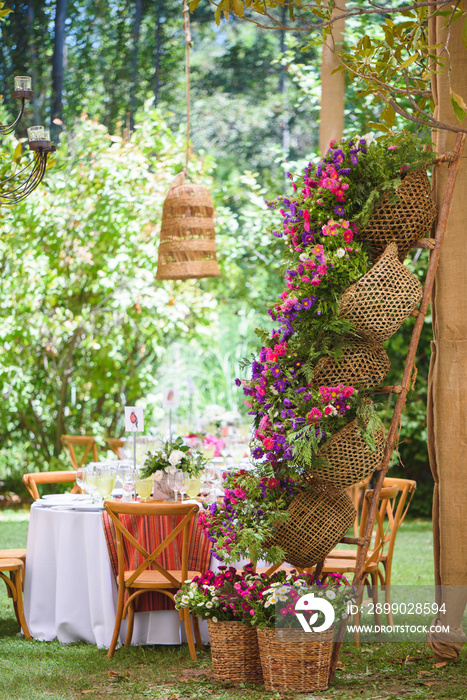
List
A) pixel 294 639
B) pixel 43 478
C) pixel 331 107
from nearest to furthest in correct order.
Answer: pixel 294 639, pixel 43 478, pixel 331 107

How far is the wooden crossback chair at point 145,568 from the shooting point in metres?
3.68

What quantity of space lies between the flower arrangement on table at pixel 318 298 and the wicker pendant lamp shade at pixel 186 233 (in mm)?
2009

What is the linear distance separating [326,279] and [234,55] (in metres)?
10.8

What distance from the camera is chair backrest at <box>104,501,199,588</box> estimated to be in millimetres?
3656

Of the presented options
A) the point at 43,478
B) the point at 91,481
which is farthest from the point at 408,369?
the point at 43,478

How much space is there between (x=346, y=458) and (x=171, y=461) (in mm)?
1226

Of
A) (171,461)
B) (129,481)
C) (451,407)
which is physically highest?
(451,407)

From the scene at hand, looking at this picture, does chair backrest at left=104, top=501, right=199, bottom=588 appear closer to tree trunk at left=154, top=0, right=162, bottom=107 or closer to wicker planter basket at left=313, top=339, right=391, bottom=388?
wicker planter basket at left=313, top=339, right=391, bottom=388

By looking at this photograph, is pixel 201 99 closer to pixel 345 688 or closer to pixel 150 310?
pixel 150 310

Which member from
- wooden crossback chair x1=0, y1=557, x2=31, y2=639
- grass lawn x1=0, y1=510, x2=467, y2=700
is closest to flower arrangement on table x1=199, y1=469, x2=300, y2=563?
grass lawn x1=0, y1=510, x2=467, y2=700

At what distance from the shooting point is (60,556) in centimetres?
411

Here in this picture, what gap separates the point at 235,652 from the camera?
3.43 metres

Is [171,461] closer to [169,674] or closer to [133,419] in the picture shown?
[133,419]

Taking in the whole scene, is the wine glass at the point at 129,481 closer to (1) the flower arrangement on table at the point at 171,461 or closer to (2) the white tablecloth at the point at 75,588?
(1) the flower arrangement on table at the point at 171,461
